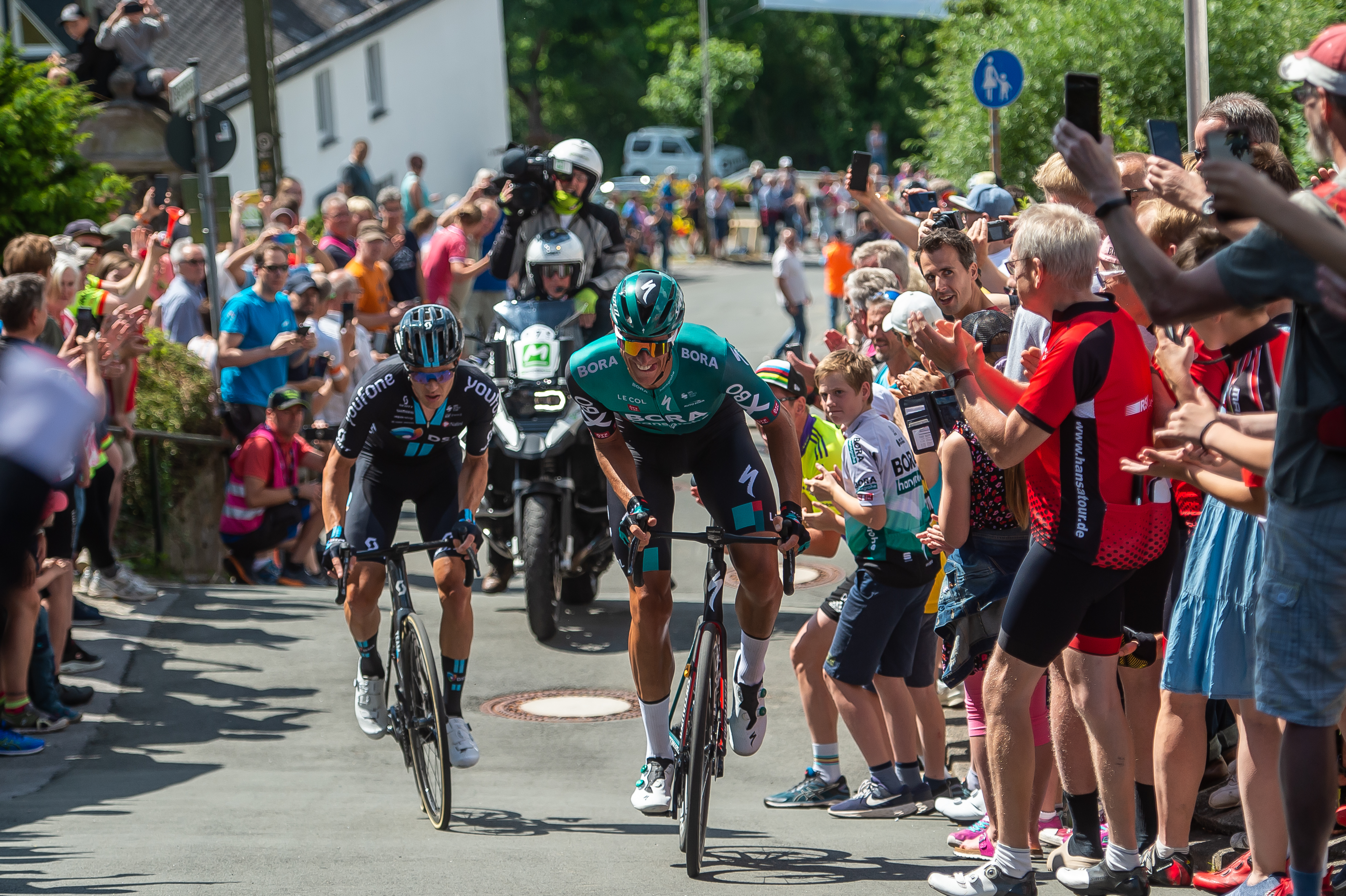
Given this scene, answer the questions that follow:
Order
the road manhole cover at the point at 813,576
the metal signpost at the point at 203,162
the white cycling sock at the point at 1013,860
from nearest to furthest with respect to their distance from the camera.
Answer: the white cycling sock at the point at 1013,860, the road manhole cover at the point at 813,576, the metal signpost at the point at 203,162

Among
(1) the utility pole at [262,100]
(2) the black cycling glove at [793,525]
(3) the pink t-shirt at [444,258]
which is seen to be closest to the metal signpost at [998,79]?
(3) the pink t-shirt at [444,258]

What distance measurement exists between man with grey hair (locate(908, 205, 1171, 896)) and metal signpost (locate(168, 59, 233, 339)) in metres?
9.29

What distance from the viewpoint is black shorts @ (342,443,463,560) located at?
725 cm

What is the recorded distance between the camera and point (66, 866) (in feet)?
19.1

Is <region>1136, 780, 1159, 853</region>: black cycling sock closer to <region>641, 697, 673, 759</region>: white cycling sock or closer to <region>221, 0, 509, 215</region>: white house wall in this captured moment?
<region>641, 697, 673, 759</region>: white cycling sock


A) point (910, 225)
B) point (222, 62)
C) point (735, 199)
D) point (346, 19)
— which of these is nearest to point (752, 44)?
point (735, 199)

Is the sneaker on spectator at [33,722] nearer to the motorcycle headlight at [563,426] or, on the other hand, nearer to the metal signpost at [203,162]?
the motorcycle headlight at [563,426]

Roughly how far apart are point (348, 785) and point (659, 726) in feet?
6.78

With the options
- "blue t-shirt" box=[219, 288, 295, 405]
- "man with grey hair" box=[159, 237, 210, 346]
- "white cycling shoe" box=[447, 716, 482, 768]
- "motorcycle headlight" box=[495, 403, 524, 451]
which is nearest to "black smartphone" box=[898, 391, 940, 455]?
"white cycling shoe" box=[447, 716, 482, 768]

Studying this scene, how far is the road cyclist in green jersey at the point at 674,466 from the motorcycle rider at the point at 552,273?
13.2 feet

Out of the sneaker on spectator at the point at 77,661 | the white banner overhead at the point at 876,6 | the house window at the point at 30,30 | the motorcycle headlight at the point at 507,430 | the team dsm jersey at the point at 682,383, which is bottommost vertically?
the sneaker on spectator at the point at 77,661

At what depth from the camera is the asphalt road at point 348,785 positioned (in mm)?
5812

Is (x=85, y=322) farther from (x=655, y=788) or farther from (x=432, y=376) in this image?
(x=655, y=788)

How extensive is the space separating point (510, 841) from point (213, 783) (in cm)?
186
